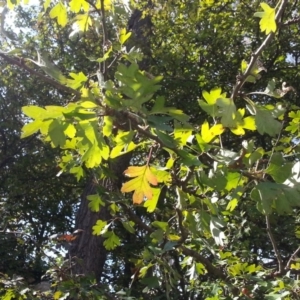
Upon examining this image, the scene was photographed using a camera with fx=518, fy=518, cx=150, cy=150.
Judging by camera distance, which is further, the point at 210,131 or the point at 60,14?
the point at 60,14

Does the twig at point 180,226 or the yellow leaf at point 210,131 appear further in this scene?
the twig at point 180,226

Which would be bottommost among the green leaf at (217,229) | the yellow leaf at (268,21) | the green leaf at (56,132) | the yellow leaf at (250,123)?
the green leaf at (217,229)

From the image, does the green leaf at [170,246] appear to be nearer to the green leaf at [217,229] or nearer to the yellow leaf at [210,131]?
the green leaf at [217,229]

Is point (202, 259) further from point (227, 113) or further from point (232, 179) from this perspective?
point (227, 113)

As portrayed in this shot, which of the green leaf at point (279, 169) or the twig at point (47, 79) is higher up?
the twig at point (47, 79)

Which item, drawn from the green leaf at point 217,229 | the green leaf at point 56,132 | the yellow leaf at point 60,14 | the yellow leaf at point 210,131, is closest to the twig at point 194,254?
the green leaf at point 217,229

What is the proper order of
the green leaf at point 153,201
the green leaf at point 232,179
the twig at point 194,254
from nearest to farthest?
the green leaf at point 232,179 < the green leaf at point 153,201 < the twig at point 194,254

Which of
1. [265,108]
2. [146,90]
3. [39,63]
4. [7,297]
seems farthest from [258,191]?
[7,297]

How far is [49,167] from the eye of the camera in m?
7.89

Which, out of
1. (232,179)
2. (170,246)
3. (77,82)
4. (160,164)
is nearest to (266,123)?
(232,179)

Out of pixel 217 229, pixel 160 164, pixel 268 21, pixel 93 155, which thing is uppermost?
pixel 160 164

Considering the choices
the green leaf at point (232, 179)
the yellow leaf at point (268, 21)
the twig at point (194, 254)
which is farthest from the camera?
the twig at point (194, 254)

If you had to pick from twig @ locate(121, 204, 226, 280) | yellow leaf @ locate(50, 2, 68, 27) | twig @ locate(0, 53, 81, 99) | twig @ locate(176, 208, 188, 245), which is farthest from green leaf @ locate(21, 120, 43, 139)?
twig @ locate(121, 204, 226, 280)

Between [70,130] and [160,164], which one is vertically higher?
[160,164]
